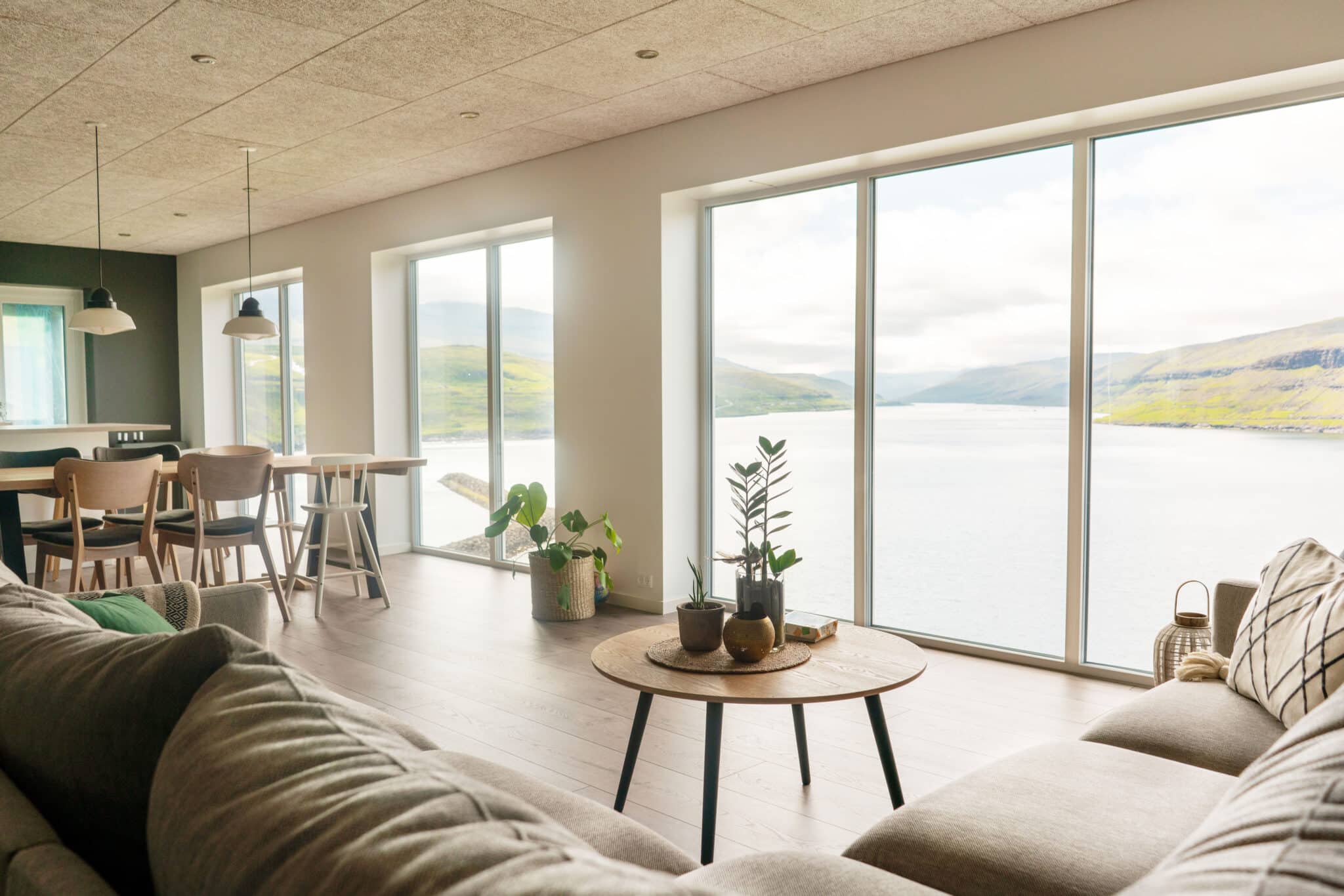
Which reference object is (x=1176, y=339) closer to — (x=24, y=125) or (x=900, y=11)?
(x=900, y=11)

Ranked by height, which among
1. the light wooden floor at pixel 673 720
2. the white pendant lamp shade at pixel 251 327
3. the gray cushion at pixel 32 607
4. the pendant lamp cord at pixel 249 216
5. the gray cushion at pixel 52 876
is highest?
the pendant lamp cord at pixel 249 216

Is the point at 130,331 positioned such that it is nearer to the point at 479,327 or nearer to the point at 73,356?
the point at 73,356

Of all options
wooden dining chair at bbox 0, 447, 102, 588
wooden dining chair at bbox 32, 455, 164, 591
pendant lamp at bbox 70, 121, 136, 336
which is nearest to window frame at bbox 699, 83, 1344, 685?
wooden dining chair at bbox 32, 455, 164, 591

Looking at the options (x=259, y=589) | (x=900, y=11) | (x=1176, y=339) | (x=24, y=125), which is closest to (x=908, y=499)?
(x=1176, y=339)

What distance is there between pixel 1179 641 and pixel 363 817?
9.71 ft

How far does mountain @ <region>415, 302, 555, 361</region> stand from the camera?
6.24 m

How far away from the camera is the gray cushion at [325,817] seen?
589mm

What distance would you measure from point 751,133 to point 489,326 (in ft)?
8.56

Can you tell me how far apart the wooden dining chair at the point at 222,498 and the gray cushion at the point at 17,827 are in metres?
4.26

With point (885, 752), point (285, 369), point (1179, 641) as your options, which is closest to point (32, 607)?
point (885, 752)

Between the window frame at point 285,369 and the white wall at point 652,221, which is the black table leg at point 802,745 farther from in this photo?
the window frame at point 285,369

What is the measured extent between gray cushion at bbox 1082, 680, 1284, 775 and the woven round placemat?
0.68m

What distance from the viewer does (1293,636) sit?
1931mm

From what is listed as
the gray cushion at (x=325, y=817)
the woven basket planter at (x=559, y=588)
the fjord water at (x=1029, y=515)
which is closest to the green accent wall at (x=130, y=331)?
the woven basket planter at (x=559, y=588)
